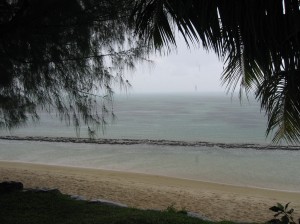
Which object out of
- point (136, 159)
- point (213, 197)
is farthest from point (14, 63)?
point (136, 159)

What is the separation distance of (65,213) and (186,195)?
6413mm

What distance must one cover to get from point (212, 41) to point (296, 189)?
12133mm

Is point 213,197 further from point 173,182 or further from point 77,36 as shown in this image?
point 77,36

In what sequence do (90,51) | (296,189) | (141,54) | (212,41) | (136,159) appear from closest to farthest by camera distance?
(212,41) < (90,51) < (141,54) < (296,189) < (136,159)

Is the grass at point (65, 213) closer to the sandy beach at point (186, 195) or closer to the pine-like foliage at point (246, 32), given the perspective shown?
the pine-like foliage at point (246, 32)

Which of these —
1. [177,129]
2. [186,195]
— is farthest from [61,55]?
[177,129]

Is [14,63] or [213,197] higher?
[14,63]

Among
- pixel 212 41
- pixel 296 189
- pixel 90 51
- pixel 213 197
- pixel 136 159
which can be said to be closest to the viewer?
pixel 212 41

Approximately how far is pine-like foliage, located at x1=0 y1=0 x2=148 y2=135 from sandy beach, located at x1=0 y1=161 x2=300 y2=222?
3.99 meters

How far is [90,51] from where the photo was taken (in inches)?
185

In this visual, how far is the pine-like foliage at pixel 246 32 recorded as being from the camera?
2.26 m

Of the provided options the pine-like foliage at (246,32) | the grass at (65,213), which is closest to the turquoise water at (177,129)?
the grass at (65,213)

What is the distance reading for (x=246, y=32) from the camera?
2355mm

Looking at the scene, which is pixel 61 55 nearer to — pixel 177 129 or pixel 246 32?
pixel 246 32
